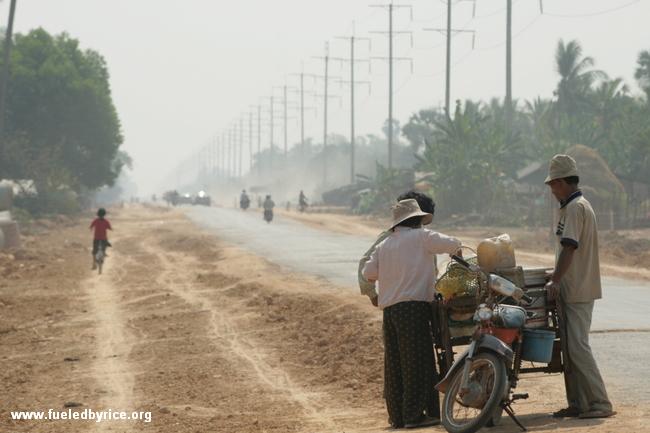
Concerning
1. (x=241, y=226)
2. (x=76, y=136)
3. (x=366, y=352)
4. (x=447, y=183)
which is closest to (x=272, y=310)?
(x=366, y=352)

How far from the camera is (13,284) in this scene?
88.5ft

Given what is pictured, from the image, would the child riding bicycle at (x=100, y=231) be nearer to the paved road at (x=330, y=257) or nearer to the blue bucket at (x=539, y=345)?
the paved road at (x=330, y=257)

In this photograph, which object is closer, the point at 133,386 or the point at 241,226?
the point at 133,386

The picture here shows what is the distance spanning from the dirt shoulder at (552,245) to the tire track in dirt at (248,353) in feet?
20.5

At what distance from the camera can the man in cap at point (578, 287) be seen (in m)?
8.98

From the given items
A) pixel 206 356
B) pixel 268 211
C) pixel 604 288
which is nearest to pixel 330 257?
pixel 604 288

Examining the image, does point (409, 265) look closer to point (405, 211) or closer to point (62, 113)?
point (405, 211)

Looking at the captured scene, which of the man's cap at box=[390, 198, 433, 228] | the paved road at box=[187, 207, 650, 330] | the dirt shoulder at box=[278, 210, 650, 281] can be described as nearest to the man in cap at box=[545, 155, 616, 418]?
the man's cap at box=[390, 198, 433, 228]

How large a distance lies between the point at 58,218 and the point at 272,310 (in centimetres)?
4380

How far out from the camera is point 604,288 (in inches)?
884

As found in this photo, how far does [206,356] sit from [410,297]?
6.74 meters

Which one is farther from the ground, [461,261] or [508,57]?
[508,57]

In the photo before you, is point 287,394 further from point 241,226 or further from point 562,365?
point 241,226

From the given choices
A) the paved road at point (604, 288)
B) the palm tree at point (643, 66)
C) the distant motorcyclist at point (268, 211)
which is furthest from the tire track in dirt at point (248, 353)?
the palm tree at point (643, 66)
